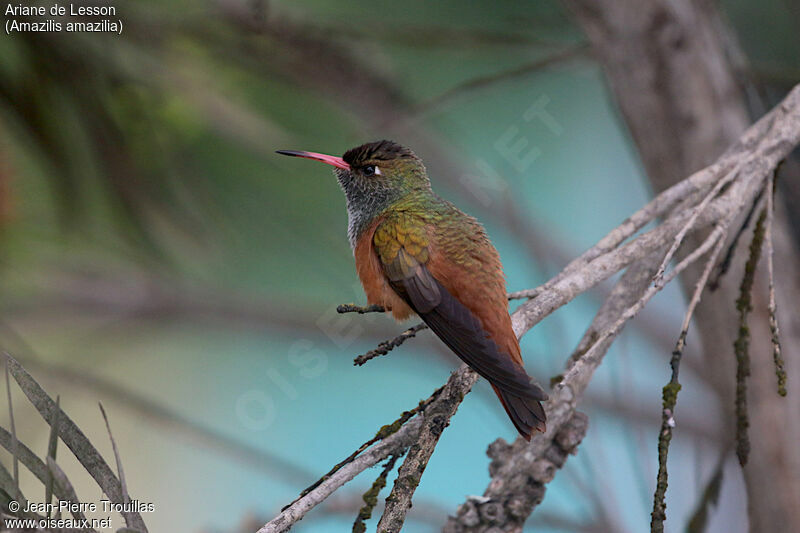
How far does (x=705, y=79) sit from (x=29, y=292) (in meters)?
3.19

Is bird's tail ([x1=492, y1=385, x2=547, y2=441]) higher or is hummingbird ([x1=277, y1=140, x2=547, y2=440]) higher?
hummingbird ([x1=277, y1=140, x2=547, y2=440])

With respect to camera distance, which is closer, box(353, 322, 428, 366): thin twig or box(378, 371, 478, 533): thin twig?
box(378, 371, 478, 533): thin twig

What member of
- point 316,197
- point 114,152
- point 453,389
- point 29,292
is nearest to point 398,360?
point 316,197

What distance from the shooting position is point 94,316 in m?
3.90

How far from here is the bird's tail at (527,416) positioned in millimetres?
951

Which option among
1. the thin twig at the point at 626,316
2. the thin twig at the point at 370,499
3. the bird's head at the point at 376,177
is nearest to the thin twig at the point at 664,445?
the thin twig at the point at 626,316

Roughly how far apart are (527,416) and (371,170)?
622mm

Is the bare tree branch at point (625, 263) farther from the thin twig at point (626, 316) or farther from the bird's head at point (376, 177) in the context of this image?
the bird's head at point (376, 177)

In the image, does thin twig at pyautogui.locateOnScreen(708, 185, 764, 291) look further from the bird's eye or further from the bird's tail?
the bird's eye

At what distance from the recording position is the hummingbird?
97 centimetres

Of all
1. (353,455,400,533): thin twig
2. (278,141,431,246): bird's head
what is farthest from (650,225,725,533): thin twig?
(278,141,431,246): bird's head

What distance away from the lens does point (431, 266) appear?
1.16 meters

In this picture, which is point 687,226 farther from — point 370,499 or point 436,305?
point 370,499

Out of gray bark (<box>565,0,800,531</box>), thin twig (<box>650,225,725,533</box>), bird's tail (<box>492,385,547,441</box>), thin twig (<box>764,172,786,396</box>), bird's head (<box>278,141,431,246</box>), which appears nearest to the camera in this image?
thin twig (<box>650,225,725,533</box>)
